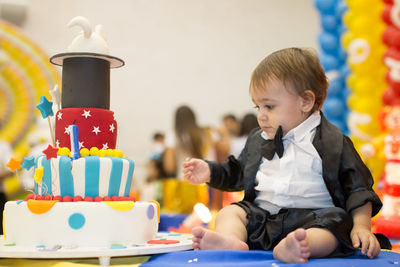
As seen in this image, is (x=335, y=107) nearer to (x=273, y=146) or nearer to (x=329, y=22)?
(x=329, y=22)

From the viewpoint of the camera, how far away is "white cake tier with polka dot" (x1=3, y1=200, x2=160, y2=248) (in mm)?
1287

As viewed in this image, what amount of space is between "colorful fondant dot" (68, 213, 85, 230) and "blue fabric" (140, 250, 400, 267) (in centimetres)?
21

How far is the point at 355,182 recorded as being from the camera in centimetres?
134

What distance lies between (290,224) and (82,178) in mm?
588

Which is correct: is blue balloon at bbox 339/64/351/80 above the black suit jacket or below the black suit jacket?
above

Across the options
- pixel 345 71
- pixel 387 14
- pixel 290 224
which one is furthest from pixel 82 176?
pixel 345 71

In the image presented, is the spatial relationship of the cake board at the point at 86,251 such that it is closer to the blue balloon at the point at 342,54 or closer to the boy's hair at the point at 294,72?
the boy's hair at the point at 294,72

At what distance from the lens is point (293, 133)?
144 centimetres

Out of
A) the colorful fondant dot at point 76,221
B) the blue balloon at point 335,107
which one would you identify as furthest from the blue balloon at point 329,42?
the colorful fondant dot at point 76,221

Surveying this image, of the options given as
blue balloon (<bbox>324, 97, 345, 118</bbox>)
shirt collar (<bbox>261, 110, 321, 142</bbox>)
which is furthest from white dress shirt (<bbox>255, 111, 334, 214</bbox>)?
blue balloon (<bbox>324, 97, 345, 118</bbox>)

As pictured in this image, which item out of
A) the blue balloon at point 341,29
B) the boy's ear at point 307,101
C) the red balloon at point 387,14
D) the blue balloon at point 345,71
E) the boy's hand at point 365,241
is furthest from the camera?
the blue balloon at point 341,29

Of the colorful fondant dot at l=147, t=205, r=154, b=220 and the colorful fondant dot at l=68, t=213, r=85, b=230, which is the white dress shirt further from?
the colorful fondant dot at l=68, t=213, r=85, b=230

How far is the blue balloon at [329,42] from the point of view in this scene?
4.92 m

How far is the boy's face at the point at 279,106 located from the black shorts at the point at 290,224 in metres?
0.24
